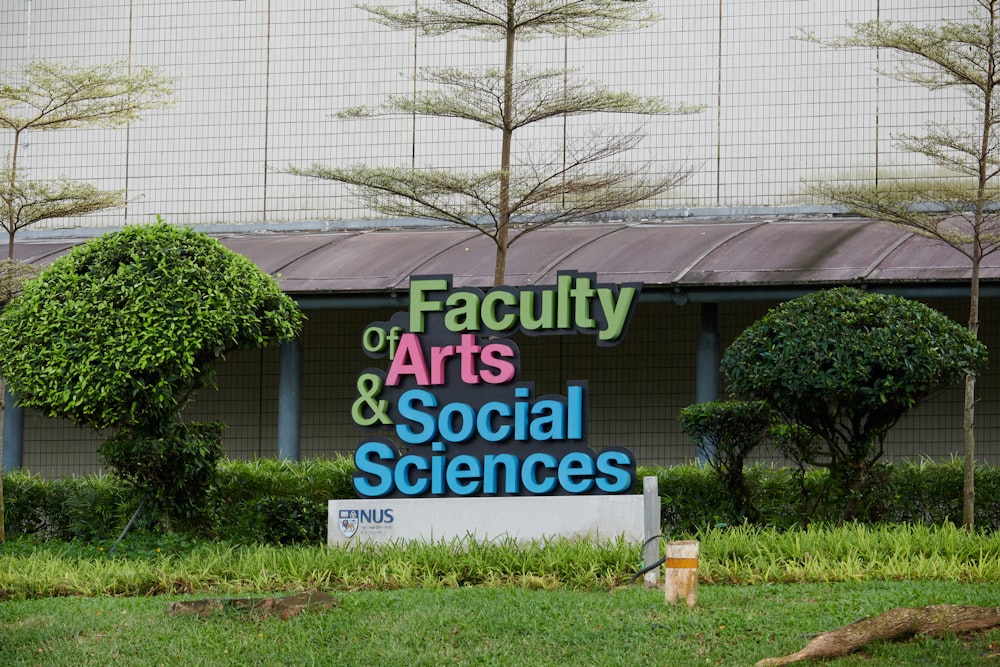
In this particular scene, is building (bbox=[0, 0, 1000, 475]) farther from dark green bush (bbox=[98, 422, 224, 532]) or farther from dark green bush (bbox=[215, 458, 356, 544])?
dark green bush (bbox=[98, 422, 224, 532])

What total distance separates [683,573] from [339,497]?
577cm

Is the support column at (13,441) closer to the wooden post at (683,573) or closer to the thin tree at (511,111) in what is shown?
the thin tree at (511,111)

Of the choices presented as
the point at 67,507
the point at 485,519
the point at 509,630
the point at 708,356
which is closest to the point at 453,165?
the point at 708,356

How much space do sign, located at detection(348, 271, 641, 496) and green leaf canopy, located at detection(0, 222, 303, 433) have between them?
1430 mm

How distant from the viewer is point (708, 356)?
17406 millimetres

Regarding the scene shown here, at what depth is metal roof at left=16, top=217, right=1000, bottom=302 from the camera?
53.6 feet

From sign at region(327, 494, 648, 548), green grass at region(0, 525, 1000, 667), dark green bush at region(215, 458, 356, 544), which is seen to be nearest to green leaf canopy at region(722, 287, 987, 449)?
green grass at region(0, 525, 1000, 667)

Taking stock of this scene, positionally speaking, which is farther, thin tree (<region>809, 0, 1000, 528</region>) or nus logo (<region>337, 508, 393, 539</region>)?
thin tree (<region>809, 0, 1000, 528</region>)

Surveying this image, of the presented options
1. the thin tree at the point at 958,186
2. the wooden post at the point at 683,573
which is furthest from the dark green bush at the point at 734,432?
the wooden post at the point at 683,573

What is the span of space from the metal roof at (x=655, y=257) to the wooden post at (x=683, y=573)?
246 inches

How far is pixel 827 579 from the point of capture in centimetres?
1159

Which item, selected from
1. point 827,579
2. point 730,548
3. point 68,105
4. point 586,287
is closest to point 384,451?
point 586,287

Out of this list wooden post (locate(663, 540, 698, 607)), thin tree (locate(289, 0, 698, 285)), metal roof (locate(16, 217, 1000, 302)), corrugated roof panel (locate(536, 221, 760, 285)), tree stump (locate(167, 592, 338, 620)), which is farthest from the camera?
corrugated roof panel (locate(536, 221, 760, 285))

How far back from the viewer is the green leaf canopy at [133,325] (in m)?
14.0
